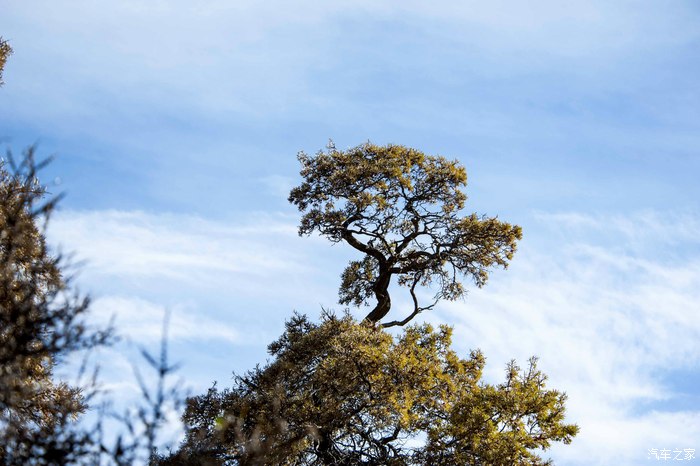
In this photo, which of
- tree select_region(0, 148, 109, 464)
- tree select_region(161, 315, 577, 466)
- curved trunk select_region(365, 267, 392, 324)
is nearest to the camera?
tree select_region(0, 148, 109, 464)

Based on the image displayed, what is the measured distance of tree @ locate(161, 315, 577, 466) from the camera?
15531 millimetres

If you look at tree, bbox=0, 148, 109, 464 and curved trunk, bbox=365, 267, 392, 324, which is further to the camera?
curved trunk, bbox=365, 267, 392, 324

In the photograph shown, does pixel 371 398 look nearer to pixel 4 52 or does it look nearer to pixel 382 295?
pixel 382 295

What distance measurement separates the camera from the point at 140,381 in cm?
700

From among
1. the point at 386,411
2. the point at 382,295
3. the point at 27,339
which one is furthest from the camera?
the point at 382,295

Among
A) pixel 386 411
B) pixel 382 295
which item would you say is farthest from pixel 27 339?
pixel 382 295

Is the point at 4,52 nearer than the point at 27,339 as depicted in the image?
No

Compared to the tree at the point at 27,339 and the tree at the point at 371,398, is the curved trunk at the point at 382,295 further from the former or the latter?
the tree at the point at 27,339

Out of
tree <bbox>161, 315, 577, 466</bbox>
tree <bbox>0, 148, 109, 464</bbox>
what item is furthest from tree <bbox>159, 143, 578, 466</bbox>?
tree <bbox>0, 148, 109, 464</bbox>

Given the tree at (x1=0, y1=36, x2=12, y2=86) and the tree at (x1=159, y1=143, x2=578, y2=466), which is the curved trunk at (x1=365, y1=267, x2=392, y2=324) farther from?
the tree at (x1=0, y1=36, x2=12, y2=86)

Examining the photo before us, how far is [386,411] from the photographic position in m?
15.6

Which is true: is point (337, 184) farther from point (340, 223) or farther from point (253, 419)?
point (253, 419)

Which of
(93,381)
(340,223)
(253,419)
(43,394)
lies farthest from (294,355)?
(93,381)

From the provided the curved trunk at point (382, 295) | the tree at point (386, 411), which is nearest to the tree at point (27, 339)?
the tree at point (386, 411)
